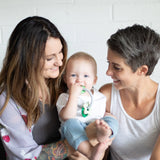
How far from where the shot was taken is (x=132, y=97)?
4.46 feet

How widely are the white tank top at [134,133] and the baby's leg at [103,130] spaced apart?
25 centimetres

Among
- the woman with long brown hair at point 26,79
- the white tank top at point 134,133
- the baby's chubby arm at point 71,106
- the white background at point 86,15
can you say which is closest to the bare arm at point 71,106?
the baby's chubby arm at point 71,106

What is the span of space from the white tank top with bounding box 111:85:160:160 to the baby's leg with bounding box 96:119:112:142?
9.8 inches

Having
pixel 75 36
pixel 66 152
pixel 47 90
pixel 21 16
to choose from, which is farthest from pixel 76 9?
pixel 66 152

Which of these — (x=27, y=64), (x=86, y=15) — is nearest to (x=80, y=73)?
(x=27, y=64)

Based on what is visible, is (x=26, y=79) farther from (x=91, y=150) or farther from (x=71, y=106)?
(x=91, y=150)

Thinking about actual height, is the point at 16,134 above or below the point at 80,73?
below

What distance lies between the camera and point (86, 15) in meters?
1.76

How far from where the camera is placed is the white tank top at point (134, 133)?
1288 mm

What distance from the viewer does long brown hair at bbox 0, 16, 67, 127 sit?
118 cm

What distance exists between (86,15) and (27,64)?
30.6 inches

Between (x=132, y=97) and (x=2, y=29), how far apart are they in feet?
3.86

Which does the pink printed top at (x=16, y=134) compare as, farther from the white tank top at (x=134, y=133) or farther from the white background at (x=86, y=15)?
the white background at (x=86, y=15)

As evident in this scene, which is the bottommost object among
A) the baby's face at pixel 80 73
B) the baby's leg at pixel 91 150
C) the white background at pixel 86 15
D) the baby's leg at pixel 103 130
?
the baby's leg at pixel 91 150
